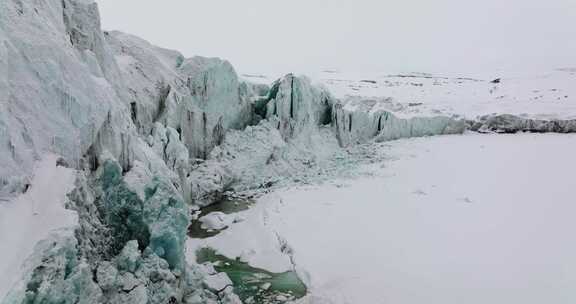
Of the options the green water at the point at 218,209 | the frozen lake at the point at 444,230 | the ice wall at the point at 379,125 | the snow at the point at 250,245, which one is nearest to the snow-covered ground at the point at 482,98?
the ice wall at the point at 379,125

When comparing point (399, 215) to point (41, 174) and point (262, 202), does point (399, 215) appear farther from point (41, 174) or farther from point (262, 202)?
point (41, 174)

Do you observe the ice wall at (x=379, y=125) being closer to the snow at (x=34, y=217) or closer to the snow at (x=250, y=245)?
the snow at (x=250, y=245)

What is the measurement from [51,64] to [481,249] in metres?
13.6

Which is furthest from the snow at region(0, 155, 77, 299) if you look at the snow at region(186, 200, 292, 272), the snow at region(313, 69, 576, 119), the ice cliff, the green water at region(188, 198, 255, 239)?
the snow at region(313, 69, 576, 119)

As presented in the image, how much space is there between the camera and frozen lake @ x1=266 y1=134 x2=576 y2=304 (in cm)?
1226

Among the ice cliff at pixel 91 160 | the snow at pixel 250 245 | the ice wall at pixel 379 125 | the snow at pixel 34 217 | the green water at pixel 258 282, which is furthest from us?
the ice wall at pixel 379 125

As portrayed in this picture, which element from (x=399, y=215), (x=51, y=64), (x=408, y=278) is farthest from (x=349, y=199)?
(x=51, y=64)

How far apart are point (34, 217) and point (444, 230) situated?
13182 millimetres

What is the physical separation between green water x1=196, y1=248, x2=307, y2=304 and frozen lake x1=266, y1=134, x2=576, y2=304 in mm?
656

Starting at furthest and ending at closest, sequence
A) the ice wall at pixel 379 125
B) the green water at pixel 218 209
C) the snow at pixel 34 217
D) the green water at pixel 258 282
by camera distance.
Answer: the ice wall at pixel 379 125 < the green water at pixel 218 209 < the green water at pixel 258 282 < the snow at pixel 34 217

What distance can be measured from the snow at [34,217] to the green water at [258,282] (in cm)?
626

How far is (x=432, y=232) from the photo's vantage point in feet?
51.0

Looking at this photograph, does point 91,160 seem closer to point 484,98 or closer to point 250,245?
point 250,245

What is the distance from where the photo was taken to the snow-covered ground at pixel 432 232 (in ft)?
40.4
